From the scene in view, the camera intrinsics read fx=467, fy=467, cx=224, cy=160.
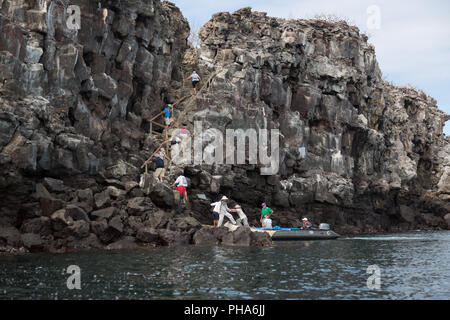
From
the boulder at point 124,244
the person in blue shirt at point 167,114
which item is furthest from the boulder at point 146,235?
the person in blue shirt at point 167,114

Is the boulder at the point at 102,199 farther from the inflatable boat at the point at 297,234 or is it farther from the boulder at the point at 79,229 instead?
the inflatable boat at the point at 297,234

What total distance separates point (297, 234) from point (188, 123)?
13315 millimetres

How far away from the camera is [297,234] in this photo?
115ft

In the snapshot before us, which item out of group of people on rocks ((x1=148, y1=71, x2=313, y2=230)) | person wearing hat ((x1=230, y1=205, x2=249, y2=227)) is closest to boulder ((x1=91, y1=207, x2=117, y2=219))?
group of people on rocks ((x1=148, y1=71, x2=313, y2=230))

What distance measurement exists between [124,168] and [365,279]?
67.2ft

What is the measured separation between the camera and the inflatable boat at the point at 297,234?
113ft

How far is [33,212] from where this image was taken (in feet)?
86.1

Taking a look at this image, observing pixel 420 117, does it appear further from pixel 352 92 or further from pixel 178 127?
pixel 178 127

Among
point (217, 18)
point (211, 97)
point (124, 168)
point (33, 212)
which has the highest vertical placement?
point (217, 18)

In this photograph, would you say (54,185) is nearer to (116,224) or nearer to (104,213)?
(104,213)

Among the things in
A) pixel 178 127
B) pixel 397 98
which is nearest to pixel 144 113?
pixel 178 127

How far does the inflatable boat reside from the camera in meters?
34.4

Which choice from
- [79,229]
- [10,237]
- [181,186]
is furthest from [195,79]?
[10,237]
